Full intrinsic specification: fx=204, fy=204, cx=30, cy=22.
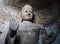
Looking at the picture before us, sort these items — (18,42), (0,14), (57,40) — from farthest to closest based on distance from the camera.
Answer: (0,14)
(57,40)
(18,42)

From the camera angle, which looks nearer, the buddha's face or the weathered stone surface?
the weathered stone surface

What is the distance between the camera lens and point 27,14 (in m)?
3.12

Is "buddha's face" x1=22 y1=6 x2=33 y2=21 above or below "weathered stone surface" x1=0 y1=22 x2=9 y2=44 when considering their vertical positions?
above

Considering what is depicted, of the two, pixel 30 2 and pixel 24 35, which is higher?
pixel 30 2

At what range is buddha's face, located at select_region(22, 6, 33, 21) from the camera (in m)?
3.12

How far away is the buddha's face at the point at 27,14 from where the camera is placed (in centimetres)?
312

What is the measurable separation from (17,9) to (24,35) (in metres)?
0.66

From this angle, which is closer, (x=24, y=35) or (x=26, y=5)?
(x=24, y=35)

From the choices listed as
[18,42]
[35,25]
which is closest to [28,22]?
[35,25]

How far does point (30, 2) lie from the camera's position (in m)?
3.45

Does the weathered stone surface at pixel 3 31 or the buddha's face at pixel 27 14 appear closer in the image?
the weathered stone surface at pixel 3 31

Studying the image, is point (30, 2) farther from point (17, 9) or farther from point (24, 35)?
point (24, 35)

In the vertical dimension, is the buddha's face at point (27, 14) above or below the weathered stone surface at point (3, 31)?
above

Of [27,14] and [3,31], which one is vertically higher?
[27,14]
